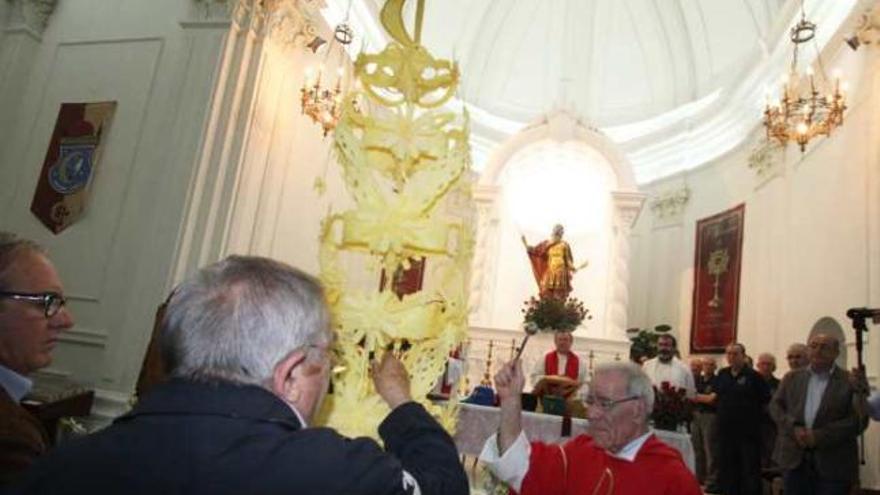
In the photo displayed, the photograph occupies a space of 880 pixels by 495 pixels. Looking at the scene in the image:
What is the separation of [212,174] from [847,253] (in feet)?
21.9

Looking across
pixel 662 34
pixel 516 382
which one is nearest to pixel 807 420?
pixel 516 382

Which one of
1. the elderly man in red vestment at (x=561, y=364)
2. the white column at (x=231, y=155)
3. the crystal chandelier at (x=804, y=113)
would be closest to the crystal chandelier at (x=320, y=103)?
the white column at (x=231, y=155)

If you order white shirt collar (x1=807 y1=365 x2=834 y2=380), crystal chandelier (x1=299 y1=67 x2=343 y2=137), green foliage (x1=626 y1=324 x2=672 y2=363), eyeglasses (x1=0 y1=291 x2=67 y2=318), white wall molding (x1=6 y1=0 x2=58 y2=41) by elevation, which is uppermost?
white wall molding (x1=6 y1=0 x2=58 y2=41)

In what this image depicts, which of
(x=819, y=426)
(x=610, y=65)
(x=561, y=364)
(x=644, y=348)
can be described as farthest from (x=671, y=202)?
(x=819, y=426)

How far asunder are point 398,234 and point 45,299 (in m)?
0.95

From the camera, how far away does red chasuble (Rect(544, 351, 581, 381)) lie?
6.26 metres

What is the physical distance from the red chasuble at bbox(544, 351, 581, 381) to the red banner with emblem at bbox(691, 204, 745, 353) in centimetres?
491

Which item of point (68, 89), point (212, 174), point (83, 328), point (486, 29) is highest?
point (486, 29)

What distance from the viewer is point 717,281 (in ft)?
35.5

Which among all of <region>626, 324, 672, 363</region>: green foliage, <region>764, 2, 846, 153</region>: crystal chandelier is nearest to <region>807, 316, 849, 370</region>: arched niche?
<region>626, 324, 672, 363</region>: green foliage

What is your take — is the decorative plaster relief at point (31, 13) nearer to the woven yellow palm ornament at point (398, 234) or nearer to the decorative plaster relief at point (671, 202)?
the woven yellow palm ornament at point (398, 234)

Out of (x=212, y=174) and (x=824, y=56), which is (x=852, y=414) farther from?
(x=212, y=174)

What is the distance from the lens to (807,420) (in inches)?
200

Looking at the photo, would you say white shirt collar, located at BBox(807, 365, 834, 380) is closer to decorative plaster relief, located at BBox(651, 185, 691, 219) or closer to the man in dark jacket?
the man in dark jacket
